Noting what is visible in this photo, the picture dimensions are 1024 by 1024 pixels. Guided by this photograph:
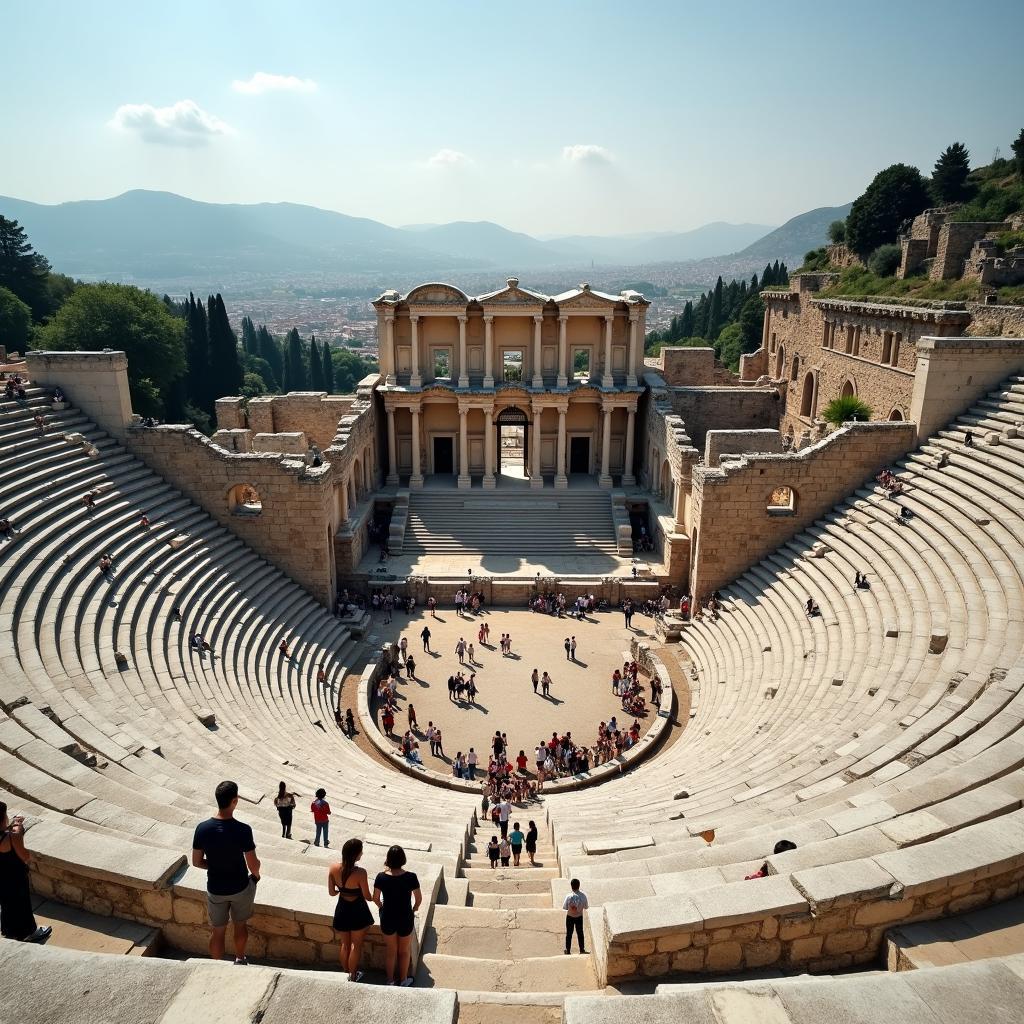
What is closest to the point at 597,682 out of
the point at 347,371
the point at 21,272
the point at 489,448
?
the point at 489,448

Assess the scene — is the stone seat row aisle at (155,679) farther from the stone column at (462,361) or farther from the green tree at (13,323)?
the green tree at (13,323)

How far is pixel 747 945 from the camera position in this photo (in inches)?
231

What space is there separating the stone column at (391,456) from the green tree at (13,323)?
2548 centimetres

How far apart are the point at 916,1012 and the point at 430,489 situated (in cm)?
2874

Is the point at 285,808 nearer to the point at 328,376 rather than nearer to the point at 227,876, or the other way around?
the point at 227,876

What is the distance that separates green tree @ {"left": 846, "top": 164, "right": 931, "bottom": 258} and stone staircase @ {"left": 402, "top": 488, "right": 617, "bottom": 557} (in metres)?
33.4

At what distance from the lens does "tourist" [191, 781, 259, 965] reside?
18.9 feet

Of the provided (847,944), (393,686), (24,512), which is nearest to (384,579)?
(393,686)

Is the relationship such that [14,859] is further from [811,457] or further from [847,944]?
[811,457]

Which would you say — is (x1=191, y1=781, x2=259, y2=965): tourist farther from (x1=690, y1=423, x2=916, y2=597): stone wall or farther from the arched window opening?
(x1=690, y1=423, x2=916, y2=597): stone wall

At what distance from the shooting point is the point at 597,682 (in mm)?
21297

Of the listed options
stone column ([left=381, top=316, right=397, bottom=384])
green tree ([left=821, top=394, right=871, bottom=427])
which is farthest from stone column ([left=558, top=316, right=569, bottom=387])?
green tree ([left=821, top=394, right=871, bottom=427])

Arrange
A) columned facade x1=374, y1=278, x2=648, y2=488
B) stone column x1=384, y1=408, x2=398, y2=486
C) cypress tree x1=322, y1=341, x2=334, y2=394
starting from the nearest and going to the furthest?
columned facade x1=374, y1=278, x2=648, y2=488 < stone column x1=384, y1=408, x2=398, y2=486 < cypress tree x1=322, y1=341, x2=334, y2=394

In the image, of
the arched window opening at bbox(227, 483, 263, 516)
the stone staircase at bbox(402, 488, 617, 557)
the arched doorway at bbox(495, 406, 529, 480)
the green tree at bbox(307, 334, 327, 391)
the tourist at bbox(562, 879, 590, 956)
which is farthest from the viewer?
the green tree at bbox(307, 334, 327, 391)
